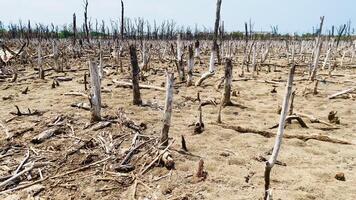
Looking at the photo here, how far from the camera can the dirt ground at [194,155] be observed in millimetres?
4355

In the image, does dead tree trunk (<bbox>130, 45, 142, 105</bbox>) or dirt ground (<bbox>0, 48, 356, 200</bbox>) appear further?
dead tree trunk (<bbox>130, 45, 142, 105</bbox>)

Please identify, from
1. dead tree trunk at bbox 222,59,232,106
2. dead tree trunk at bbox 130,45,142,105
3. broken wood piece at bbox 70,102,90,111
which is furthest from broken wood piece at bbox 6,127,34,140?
dead tree trunk at bbox 222,59,232,106

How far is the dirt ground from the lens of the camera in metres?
4.36

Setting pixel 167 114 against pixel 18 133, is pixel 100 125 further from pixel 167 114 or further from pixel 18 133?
pixel 167 114

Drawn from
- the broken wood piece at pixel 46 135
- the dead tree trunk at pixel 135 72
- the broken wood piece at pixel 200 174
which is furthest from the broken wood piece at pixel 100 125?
the broken wood piece at pixel 200 174

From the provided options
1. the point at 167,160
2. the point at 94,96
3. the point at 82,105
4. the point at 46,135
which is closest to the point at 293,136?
the point at 167,160

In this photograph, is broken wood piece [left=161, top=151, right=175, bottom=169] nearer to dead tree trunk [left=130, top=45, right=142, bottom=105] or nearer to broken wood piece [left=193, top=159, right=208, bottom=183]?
broken wood piece [left=193, top=159, right=208, bottom=183]

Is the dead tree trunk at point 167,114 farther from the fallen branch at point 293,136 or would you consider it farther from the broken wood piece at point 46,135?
the broken wood piece at point 46,135

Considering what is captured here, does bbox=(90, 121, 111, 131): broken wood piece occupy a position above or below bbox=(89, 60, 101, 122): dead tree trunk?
below

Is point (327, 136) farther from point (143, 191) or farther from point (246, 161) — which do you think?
point (143, 191)

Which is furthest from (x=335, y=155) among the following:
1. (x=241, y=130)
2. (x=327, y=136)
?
(x=241, y=130)

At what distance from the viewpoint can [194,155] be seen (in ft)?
17.7

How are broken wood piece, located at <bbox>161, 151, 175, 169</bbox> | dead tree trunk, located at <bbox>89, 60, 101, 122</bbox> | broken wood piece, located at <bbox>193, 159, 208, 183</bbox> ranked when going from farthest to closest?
dead tree trunk, located at <bbox>89, 60, 101, 122</bbox> < broken wood piece, located at <bbox>161, 151, 175, 169</bbox> < broken wood piece, located at <bbox>193, 159, 208, 183</bbox>

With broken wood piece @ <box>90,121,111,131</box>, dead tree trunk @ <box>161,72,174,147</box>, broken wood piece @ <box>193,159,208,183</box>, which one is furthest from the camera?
broken wood piece @ <box>90,121,111,131</box>
